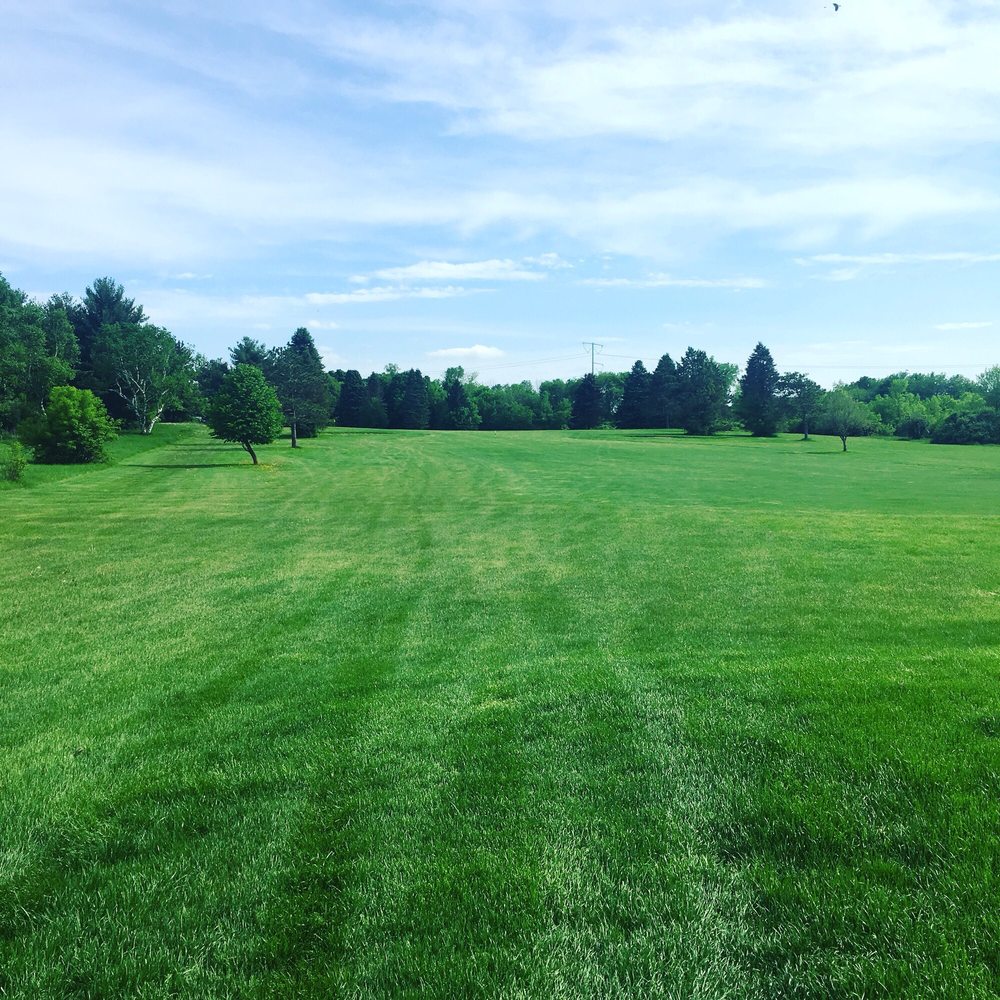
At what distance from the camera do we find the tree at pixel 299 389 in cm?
7338

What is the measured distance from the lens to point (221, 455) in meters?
58.1

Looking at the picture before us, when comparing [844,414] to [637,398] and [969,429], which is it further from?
[637,398]

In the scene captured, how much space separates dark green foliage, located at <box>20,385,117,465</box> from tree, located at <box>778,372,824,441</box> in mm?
82018

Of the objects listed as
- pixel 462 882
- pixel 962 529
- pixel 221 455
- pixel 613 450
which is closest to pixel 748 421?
pixel 613 450

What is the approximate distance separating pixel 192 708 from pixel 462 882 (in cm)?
466

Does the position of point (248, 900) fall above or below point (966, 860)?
below

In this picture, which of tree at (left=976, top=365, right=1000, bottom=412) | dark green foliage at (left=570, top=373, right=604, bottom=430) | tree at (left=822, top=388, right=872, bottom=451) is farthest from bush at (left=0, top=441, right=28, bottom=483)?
tree at (left=976, top=365, right=1000, bottom=412)

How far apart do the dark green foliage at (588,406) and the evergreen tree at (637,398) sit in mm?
4539

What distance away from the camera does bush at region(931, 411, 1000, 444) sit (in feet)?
277

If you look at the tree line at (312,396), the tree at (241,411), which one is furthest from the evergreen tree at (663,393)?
the tree at (241,411)

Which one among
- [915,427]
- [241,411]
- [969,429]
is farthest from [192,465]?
[915,427]

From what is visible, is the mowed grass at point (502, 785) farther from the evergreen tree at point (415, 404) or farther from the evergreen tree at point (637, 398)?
the evergreen tree at point (637, 398)

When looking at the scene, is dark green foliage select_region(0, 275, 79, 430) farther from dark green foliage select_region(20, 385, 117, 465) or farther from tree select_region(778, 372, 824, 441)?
tree select_region(778, 372, 824, 441)

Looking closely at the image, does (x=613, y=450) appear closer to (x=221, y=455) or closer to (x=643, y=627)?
(x=221, y=455)
